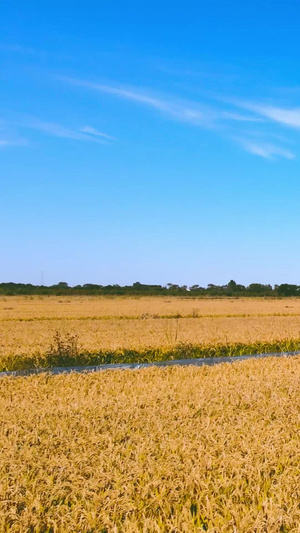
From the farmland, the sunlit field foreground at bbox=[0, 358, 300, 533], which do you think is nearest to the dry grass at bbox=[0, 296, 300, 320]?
the farmland

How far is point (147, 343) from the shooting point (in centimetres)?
1830

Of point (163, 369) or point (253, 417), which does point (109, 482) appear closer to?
point (253, 417)

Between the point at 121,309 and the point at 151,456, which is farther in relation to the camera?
the point at 121,309

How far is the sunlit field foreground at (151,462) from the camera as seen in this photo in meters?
3.64

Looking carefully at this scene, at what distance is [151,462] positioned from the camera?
455cm

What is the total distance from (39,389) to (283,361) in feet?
23.7

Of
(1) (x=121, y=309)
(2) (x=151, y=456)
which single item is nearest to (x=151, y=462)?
(2) (x=151, y=456)

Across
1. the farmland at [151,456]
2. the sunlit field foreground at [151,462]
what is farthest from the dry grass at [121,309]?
the sunlit field foreground at [151,462]

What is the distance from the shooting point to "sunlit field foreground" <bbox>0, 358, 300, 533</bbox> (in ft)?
11.9

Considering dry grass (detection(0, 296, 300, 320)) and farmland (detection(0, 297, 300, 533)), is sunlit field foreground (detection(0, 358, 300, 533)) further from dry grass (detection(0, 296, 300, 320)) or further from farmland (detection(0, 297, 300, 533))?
dry grass (detection(0, 296, 300, 320))

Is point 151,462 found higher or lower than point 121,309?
lower

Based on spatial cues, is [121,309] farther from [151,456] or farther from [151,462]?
[151,462]

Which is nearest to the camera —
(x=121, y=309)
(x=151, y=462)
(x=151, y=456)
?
(x=151, y=462)

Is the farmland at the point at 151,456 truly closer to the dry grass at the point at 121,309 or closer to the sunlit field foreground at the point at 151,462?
the sunlit field foreground at the point at 151,462
